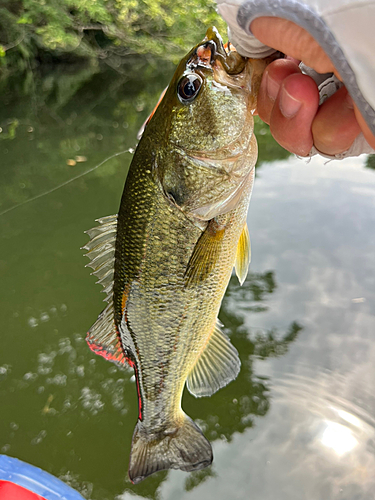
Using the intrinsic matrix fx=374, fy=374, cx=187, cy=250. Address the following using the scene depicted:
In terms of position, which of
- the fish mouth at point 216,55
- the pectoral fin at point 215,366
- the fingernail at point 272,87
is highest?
the fish mouth at point 216,55

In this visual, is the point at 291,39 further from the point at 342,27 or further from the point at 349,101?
the point at 349,101

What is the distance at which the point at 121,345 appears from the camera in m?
1.60

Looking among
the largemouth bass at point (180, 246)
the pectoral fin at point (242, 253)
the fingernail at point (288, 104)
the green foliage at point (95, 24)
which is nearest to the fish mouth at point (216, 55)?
the largemouth bass at point (180, 246)

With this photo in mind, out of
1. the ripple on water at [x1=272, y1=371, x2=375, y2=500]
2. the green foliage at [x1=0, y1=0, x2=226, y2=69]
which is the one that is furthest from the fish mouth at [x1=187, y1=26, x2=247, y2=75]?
the green foliage at [x1=0, y1=0, x2=226, y2=69]

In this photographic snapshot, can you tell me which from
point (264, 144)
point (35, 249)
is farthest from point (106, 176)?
point (264, 144)

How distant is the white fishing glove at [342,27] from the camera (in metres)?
0.71

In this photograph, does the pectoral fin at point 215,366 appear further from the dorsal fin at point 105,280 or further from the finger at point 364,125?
the finger at point 364,125

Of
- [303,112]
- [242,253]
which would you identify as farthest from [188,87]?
[242,253]

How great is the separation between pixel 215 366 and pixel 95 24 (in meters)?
12.8

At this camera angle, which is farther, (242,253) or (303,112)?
(242,253)

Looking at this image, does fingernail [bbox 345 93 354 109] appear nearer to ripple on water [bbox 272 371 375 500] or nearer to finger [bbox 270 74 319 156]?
finger [bbox 270 74 319 156]

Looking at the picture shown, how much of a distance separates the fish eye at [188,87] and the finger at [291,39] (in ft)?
0.97

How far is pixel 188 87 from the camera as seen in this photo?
1.22 meters

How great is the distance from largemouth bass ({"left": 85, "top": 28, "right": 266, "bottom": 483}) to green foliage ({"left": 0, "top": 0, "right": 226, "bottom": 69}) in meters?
7.63
